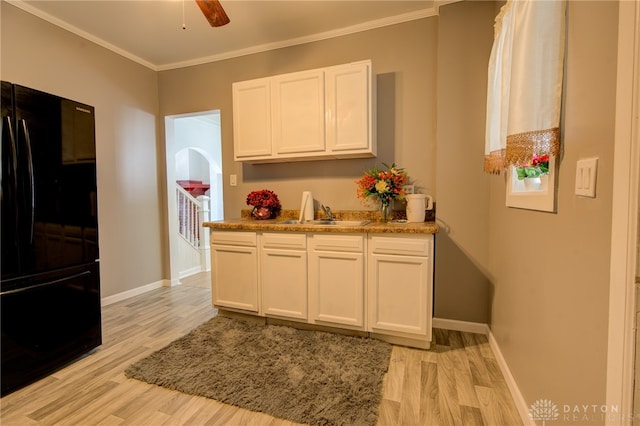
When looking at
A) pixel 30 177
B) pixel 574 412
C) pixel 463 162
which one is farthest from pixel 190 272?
pixel 574 412

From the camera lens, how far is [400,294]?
214 centimetres

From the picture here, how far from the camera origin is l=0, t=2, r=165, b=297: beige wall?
8.02 ft

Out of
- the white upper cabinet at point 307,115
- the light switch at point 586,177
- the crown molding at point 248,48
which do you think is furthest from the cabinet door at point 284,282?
the crown molding at point 248,48

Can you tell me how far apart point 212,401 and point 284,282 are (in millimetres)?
1005

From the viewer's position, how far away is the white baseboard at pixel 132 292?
120 inches

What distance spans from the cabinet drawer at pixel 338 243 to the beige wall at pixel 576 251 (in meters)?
1.05

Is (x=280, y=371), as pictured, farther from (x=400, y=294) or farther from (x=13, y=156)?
(x=13, y=156)

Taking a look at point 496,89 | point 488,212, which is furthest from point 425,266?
Answer: point 496,89

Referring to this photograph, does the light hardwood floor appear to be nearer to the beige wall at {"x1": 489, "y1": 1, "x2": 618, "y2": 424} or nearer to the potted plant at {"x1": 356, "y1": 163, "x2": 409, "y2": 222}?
the beige wall at {"x1": 489, "y1": 1, "x2": 618, "y2": 424}

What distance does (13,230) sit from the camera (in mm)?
1665

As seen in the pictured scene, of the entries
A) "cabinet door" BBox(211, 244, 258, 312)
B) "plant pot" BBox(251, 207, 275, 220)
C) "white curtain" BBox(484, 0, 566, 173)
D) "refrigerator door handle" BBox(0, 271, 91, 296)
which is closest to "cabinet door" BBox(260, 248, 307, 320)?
"cabinet door" BBox(211, 244, 258, 312)

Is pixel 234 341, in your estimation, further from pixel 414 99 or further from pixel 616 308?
pixel 414 99

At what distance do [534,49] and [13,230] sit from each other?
276cm

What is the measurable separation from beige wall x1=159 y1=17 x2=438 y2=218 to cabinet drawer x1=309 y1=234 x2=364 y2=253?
0.63m
